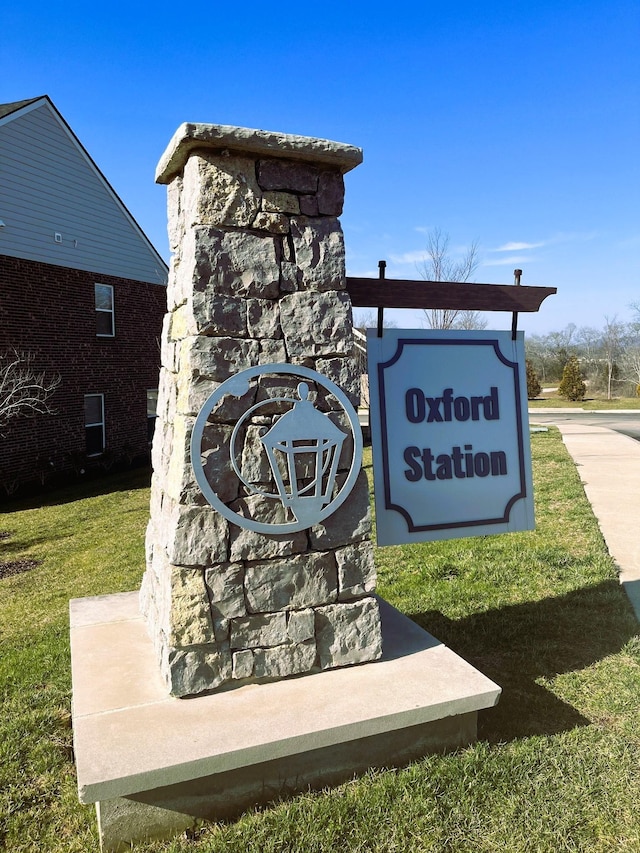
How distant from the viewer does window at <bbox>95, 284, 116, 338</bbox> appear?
14.5m

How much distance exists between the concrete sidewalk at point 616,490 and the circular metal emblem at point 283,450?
3.05m

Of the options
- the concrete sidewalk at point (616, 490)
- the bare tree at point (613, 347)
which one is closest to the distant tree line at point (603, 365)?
the bare tree at point (613, 347)

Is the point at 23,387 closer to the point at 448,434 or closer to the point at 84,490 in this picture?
the point at 84,490

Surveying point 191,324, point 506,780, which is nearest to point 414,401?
point 191,324

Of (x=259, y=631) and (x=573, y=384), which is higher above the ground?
(x=573, y=384)

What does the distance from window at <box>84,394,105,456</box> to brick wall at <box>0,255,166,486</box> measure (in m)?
0.14

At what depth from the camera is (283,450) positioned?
10.2ft

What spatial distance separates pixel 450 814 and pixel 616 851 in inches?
25.5

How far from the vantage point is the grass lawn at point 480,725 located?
2705 millimetres

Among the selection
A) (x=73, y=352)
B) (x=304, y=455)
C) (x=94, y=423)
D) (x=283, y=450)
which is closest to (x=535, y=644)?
(x=304, y=455)

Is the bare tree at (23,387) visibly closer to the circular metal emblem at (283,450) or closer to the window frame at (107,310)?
the window frame at (107,310)

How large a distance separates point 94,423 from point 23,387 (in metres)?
2.89

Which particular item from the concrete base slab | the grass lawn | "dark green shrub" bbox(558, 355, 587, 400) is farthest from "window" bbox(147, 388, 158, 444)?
"dark green shrub" bbox(558, 355, 587, 400)

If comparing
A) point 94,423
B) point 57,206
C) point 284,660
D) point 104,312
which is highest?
point 57,206
